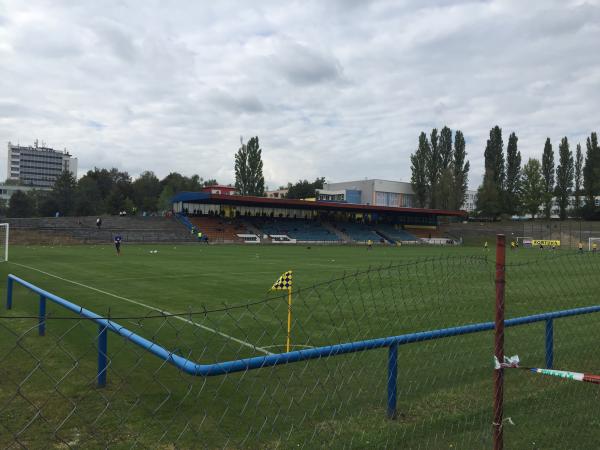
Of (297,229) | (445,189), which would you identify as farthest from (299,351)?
(445,189)

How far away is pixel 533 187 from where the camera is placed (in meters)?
86.8

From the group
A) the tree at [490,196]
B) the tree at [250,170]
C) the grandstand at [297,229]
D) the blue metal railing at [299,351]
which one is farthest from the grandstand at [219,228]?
the blue metal railing at [299,351]

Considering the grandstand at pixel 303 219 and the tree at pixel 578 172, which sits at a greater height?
the tree at pixel 578 172

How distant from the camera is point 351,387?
6207mm

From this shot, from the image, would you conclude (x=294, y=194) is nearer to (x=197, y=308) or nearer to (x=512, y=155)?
(x=512, y=155)

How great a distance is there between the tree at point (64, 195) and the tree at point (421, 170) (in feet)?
209

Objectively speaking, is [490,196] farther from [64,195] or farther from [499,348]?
[499,348]

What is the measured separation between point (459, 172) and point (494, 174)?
6539 mm

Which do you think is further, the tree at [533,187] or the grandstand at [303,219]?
the tree at [533,187]

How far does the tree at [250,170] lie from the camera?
8212 cm

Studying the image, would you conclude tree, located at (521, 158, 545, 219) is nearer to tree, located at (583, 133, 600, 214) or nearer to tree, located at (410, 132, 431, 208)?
tree, located at (583, 133, 600, 214)

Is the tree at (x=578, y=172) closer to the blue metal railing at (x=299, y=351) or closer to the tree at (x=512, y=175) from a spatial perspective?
the tree at (x=512, y=175)

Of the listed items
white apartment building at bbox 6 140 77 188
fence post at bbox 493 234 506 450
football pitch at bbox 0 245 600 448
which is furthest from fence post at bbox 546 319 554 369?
white apartment building at bbox 6 140 77 188

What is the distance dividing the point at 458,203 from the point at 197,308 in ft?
259
